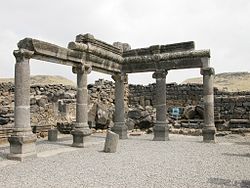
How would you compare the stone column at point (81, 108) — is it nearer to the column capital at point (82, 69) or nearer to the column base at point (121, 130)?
the column capital at point (82, 69)

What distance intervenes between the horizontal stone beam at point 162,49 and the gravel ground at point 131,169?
223 inches

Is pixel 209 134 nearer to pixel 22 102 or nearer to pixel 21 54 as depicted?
pixel 22 102

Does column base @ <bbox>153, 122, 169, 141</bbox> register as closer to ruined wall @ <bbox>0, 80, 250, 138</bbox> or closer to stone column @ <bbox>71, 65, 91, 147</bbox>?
stone column @ <bbox>71, 65, 91, 147</bbox>

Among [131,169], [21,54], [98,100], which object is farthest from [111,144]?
[98,100]

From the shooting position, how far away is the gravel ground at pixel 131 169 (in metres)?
6.91

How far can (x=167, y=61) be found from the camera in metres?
15.7

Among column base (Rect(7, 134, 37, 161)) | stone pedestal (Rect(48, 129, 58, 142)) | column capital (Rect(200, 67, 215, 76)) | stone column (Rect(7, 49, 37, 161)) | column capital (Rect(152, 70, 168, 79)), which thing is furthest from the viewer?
column capital (Rect(152, 70, 168, 79))

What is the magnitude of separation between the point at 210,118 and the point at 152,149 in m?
4.14

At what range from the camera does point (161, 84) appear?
15.9 m

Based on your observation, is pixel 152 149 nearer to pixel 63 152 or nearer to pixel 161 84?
pixel 63 152

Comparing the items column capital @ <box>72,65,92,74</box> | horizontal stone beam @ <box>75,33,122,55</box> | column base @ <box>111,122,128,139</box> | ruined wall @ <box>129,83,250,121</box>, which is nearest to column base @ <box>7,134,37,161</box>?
column capital @ <box>72,65,92,74</box>

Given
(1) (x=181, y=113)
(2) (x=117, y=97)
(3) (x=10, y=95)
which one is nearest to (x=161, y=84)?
(2) (x=117, y=97)

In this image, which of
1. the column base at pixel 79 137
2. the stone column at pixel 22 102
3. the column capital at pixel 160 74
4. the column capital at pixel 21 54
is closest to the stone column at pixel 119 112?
the column capital at pixel 160 74

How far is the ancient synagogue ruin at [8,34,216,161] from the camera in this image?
10.3 m
